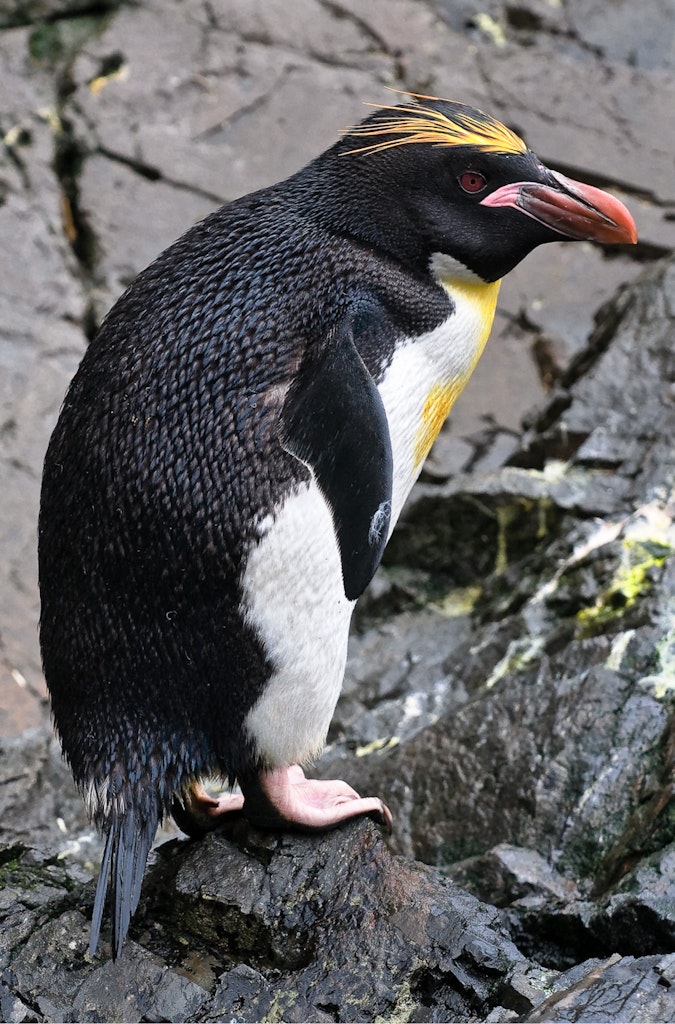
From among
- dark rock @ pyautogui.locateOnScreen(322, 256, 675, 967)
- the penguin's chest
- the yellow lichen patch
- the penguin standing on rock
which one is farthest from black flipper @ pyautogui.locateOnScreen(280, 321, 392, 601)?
the yellow lichen patch

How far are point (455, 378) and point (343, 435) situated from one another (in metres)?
0.46

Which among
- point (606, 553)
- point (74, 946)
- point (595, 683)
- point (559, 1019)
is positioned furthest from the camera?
point (606, 553)

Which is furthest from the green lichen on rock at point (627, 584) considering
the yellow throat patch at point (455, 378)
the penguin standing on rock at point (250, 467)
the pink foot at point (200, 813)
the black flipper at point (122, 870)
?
the black flipper at point (122, 870)

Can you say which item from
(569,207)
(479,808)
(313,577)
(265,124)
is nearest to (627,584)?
(479,808)

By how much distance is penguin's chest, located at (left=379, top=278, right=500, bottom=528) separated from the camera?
8.36 feet

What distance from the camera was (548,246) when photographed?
19.8 ft

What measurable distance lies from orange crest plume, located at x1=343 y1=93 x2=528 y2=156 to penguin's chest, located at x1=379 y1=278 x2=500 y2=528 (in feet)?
0.99

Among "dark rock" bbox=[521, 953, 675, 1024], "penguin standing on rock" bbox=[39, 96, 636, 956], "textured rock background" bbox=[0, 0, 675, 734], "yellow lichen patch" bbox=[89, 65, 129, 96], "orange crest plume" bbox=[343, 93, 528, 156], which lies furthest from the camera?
"yellow lichen patch" bbox=[89, 65, 129, 96]

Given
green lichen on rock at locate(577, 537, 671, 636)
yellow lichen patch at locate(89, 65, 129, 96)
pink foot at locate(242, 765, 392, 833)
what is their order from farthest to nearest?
yellow lichen patch at locate(89, 65, 129, 96) → green lichen on rock at locate(577, 537, 671, 636) → pink foot at locate(242, 765, 392, 833)

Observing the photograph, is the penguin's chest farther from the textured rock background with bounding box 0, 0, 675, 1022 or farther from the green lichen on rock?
the green lichen on rock

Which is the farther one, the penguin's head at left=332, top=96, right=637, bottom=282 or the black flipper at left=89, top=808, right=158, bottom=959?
the penguin's head at left=332, top=96, right=637, bottom=282

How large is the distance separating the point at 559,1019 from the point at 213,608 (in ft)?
3.20

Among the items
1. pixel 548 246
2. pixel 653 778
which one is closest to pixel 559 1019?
pixel 653 778

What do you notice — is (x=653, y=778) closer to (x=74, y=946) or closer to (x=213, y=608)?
(x=213, y=608)
